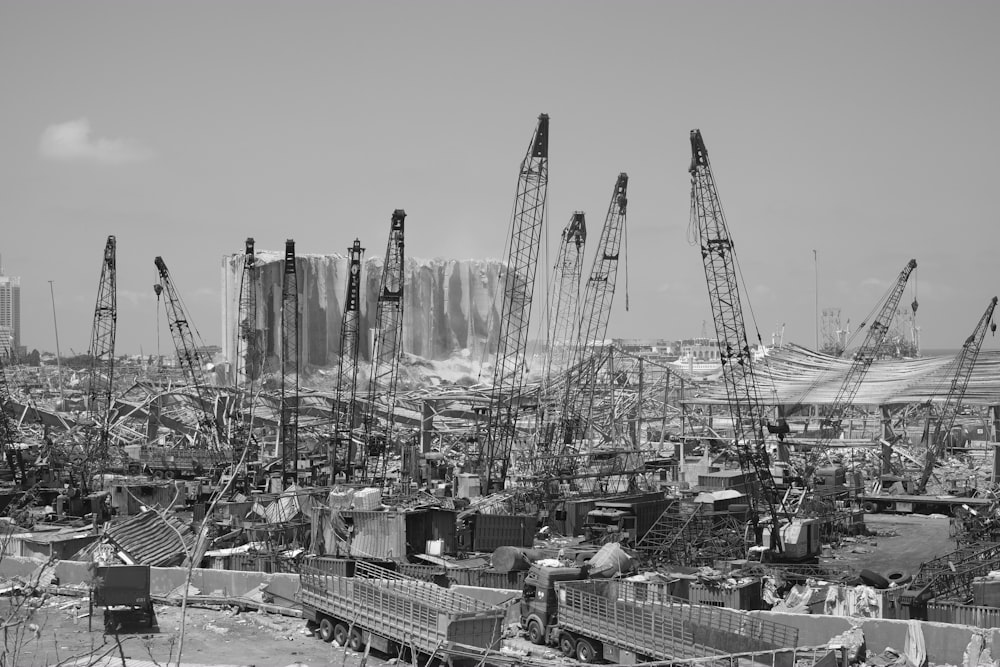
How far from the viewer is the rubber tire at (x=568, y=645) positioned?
18094 mm

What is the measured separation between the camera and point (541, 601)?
19062 mm

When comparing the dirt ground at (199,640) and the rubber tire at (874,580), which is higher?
the rubber tire at (874,580)

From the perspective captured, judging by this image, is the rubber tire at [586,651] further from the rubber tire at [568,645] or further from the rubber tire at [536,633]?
the rubber tire at [536,633]

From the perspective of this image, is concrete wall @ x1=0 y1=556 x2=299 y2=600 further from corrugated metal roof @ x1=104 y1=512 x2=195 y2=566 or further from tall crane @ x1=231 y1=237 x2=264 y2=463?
tall crane @ x1=231 y1=237 x2=264 y2=463

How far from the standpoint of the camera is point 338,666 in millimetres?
17859

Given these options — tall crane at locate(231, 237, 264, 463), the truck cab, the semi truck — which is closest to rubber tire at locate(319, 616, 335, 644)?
the semi truck

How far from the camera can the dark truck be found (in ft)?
53.8

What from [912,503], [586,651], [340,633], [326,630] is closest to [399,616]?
[340,633]

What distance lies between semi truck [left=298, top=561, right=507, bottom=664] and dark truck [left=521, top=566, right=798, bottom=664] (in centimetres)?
120

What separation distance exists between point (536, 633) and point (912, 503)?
2799cm

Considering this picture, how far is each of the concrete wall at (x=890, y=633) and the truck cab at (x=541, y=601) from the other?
10.3ft

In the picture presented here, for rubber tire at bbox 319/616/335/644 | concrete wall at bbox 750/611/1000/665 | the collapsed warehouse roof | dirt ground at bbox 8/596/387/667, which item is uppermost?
the collapsed warehouse roof

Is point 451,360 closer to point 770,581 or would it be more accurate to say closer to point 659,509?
point 659,509

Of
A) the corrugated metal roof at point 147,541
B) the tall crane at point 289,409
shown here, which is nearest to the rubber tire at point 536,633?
the corrugated metal roof at point 147,541
